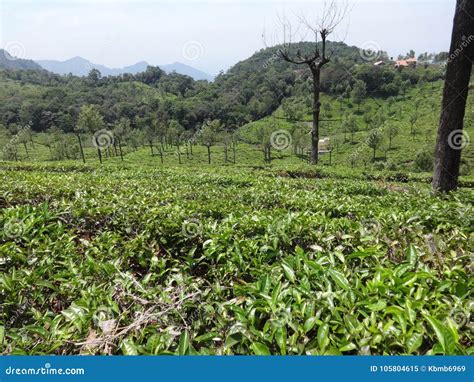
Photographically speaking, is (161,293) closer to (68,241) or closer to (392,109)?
(68,241)

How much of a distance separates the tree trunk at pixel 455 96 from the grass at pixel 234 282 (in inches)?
110

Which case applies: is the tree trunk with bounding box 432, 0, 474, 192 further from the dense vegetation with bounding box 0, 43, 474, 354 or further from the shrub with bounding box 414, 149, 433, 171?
the shrub with bounding box 414, 149, 433, 171

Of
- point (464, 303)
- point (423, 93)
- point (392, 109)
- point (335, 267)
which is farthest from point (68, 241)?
point (423, 93)

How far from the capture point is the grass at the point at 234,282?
7.93ft

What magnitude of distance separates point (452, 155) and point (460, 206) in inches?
114

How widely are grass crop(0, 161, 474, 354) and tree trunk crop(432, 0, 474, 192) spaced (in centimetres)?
279

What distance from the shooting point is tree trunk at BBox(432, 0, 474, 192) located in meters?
6.50

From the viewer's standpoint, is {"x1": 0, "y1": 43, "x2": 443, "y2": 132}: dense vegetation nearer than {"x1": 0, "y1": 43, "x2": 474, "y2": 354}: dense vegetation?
No

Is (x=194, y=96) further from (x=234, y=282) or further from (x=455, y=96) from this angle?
(x=234, y=282)

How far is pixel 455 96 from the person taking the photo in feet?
22.4

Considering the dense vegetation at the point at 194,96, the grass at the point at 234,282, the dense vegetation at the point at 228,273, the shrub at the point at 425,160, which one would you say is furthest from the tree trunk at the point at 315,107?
the dense vegetation at the point at 194,96

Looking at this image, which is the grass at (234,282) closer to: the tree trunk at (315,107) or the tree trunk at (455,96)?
the tree trunk at (455,96)

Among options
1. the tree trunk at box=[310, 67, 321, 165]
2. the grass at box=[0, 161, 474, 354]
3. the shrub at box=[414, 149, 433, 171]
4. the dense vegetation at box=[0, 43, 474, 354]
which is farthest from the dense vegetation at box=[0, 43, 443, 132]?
the grass at box=[0, 161, 474, 354]

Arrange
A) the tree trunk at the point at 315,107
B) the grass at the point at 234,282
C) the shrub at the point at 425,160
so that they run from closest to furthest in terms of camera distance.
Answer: the grass at the point at 234,282, the tree trunk at the point at 315,107, the shrub at the point at 425,160
